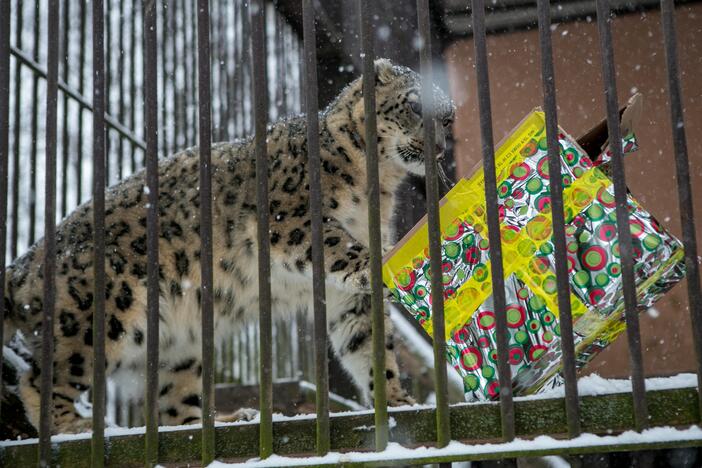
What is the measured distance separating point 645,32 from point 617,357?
2.88 meters

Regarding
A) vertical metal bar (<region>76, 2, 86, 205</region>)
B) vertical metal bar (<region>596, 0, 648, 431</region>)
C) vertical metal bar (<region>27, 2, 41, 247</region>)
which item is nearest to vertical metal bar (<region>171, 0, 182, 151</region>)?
vertical metal bar (<region>76, 2, 86, 205</region>)

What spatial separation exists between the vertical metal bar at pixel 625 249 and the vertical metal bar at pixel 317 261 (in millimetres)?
866

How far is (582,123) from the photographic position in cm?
777

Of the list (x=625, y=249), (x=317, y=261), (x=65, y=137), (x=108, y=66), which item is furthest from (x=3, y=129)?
(x=108, y=66)

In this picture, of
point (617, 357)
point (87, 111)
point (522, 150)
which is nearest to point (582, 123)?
point (617, 357)

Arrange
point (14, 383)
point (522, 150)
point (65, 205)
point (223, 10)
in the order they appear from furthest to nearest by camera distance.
A: point (223, 10)
point (65, 205)
point (14, 383)
point (522, 150)

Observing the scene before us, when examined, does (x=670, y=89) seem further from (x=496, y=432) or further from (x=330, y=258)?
(x=330, y=258)

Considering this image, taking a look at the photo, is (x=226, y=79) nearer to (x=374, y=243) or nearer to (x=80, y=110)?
(x=80, y=110)

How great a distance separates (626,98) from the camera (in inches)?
304

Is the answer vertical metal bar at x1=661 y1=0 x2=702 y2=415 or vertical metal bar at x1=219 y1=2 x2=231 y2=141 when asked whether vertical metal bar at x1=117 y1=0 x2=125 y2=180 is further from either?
vertical metal bar at x1=661 y1=0 x2=702 y2=415

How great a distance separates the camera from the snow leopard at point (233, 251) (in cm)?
403

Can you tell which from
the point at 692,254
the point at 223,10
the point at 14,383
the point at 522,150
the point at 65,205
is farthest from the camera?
the point at 223,10

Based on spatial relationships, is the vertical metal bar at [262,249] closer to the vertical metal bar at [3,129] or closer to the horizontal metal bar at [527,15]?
the vertical metal bar at [3,129]

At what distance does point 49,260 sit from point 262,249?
72cm
